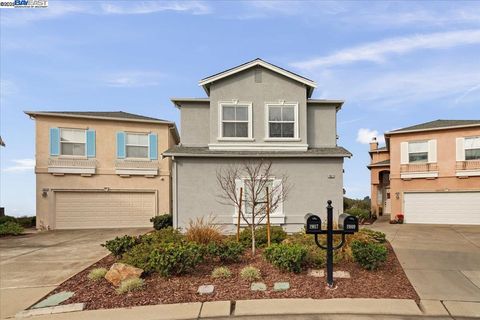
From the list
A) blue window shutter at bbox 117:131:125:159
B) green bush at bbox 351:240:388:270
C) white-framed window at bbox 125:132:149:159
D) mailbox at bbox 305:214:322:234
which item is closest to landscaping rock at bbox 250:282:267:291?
mailbox at bbox 305:214:322:234

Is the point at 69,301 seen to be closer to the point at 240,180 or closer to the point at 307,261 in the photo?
the point at 307,261

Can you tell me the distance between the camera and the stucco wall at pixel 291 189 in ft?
48.8

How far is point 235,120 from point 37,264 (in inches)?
365

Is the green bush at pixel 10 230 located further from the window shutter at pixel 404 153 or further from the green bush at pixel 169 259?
the window shutter at pixel 404 153

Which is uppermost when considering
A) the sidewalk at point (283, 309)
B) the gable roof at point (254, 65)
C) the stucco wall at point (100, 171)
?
the gable roof at point (254, 65)

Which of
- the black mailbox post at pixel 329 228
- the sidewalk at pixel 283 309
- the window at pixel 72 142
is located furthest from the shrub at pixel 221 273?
the window at pixel 72 142

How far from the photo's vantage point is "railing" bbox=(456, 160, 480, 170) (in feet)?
65.0

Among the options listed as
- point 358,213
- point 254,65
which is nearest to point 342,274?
point 254,65

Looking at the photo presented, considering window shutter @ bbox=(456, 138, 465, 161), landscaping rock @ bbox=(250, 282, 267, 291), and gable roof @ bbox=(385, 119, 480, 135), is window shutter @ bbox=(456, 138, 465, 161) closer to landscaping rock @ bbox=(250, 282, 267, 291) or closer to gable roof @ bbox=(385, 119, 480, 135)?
gable roof @ bbox=(385, 119, 480, 135)

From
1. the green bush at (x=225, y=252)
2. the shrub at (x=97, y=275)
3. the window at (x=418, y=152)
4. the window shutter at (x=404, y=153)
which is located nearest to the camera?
the shrub at (x=97, y=275)

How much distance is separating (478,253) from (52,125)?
20.0 metres

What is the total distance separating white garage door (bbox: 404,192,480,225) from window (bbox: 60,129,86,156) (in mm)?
19311

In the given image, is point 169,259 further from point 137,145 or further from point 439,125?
point 439,125

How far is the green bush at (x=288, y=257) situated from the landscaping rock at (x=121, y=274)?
293cm
